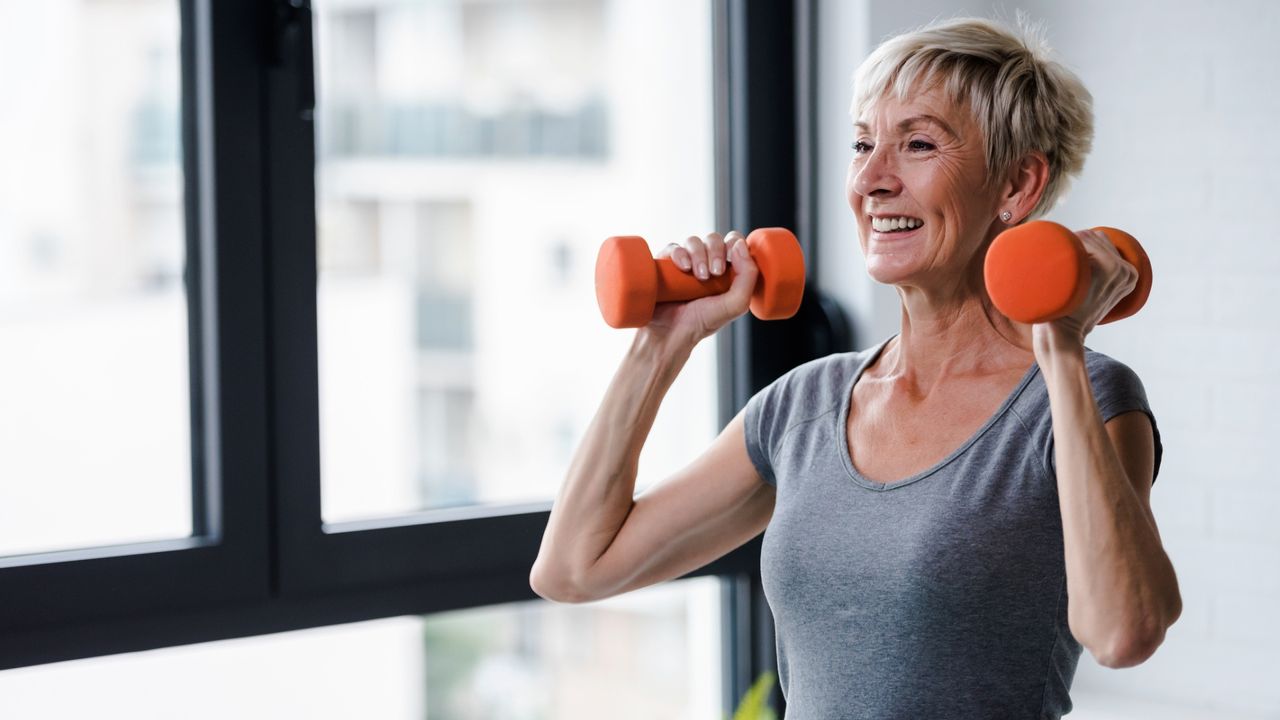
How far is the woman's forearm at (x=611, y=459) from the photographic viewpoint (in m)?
1.44

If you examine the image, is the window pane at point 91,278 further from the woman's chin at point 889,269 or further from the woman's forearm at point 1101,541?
the woman's forearm at point 1101,541

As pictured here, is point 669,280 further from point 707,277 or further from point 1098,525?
point 1098,525

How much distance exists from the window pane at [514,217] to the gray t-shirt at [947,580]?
3.03 ft

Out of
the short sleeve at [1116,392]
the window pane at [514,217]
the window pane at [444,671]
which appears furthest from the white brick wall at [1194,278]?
the short sleeve at [1116,392]

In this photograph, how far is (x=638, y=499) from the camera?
58.5 inches

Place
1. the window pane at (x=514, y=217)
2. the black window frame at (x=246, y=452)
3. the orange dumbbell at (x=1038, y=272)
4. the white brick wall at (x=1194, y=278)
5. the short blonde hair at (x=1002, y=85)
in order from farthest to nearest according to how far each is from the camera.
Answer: the window pane at (x=514, y=217)
the white brick wall at (x=1194, y=278)
the black window frame at (x=246, y=452)
the short blonde hair at (x=1002, y=85)
the orange dumbbell at (x=1038, y=272)

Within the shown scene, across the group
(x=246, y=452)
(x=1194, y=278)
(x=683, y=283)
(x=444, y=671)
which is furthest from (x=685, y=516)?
(x=1194, y=278)

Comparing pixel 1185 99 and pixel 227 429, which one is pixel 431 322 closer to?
pixel 227 429

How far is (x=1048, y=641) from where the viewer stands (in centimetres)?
116

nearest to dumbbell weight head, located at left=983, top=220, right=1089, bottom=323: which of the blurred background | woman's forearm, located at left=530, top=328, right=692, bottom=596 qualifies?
woman's forearm, located at left=530, top=328, right=692, bottom=596

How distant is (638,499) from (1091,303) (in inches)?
23.9

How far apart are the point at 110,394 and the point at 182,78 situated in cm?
47

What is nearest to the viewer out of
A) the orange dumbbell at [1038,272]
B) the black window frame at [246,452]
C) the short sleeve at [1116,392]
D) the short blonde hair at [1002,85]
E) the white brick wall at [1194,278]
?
the orange dumbbell at [1038,272]

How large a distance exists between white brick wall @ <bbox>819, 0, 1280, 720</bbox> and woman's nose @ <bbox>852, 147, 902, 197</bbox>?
2.65 ft
